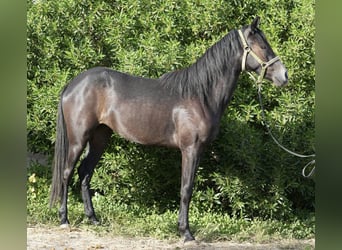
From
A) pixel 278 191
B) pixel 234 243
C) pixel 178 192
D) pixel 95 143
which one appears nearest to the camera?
pixel 234 243

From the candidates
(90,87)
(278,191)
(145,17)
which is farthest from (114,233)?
(145,17)

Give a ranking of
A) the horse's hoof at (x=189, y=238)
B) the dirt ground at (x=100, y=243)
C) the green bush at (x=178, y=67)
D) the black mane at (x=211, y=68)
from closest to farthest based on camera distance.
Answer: the dirt ground at (x=100, y=243) → the horse's hoof at (x=189, y=238) → the black mane at (x=211, y=68) → the green bush at (x=178, y=67)

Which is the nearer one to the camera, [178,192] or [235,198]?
[235,198]

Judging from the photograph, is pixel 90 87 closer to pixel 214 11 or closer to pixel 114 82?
pixel 114 82

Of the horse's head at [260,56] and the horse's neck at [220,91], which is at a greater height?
the horse's head at [260,56]

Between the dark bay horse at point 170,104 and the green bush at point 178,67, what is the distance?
2.72 feet

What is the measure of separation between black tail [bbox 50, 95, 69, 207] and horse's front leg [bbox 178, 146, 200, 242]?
1269 mm

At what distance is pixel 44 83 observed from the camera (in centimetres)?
639

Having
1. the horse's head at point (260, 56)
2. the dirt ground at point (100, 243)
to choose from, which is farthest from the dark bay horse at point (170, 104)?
the dirt ground at point (100, 243)

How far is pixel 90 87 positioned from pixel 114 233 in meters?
1.46

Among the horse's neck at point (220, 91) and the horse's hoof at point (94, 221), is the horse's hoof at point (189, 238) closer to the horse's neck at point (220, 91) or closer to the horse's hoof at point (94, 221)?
the horse's hoof at point (94, 221)

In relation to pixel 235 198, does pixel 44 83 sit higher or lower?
higher

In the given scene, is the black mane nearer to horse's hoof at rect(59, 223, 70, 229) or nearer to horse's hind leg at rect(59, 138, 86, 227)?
horse's hind leg at rect(59, 138, 86, 227)

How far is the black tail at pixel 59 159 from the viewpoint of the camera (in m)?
5.26
